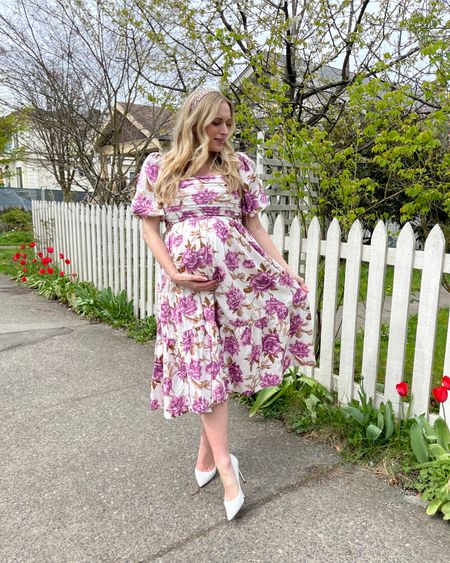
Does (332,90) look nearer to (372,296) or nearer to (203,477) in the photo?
(372,296)

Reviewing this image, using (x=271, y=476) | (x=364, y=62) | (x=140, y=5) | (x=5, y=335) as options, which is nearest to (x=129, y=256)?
(x=5, y=335)

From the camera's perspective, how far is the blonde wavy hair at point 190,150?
6.82ft

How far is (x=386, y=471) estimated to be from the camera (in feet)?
7.78

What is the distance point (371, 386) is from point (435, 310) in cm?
62

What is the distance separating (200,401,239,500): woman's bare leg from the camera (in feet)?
6.85

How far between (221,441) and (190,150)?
Result: 4.18 ft

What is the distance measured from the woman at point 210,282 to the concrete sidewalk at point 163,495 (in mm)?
186

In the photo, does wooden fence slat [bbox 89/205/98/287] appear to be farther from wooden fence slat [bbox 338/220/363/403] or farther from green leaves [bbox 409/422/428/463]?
green leaves [bbox 409/422/428/463]

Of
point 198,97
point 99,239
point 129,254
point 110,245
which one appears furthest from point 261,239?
point 99,239

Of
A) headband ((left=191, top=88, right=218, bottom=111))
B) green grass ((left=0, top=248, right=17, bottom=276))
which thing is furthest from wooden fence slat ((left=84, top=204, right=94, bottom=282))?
headband ((left=191, top=88, right=218, bottom=111))

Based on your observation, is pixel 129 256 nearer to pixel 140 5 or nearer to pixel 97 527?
pixel 140 5

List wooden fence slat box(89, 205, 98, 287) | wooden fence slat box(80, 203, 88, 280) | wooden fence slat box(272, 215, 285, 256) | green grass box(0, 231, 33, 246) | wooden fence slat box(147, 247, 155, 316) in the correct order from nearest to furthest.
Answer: wooden fence slat box(272, 215, 285, 256), wooden fence slat box(147, 247, 155, 316), wooden fence slat box(89, 205, 98, 287), wooden fence slat box(80, 203, 88, 280), green grass box(0, 231, 33, 246)

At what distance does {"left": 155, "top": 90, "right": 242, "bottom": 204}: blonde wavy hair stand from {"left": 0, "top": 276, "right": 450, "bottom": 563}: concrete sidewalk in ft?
4.47

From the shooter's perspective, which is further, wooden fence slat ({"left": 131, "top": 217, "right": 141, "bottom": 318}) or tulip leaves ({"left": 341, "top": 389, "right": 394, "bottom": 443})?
wooden fence slat ({"left": 131, "top": 217, "right": 141, "bottom": 318})
